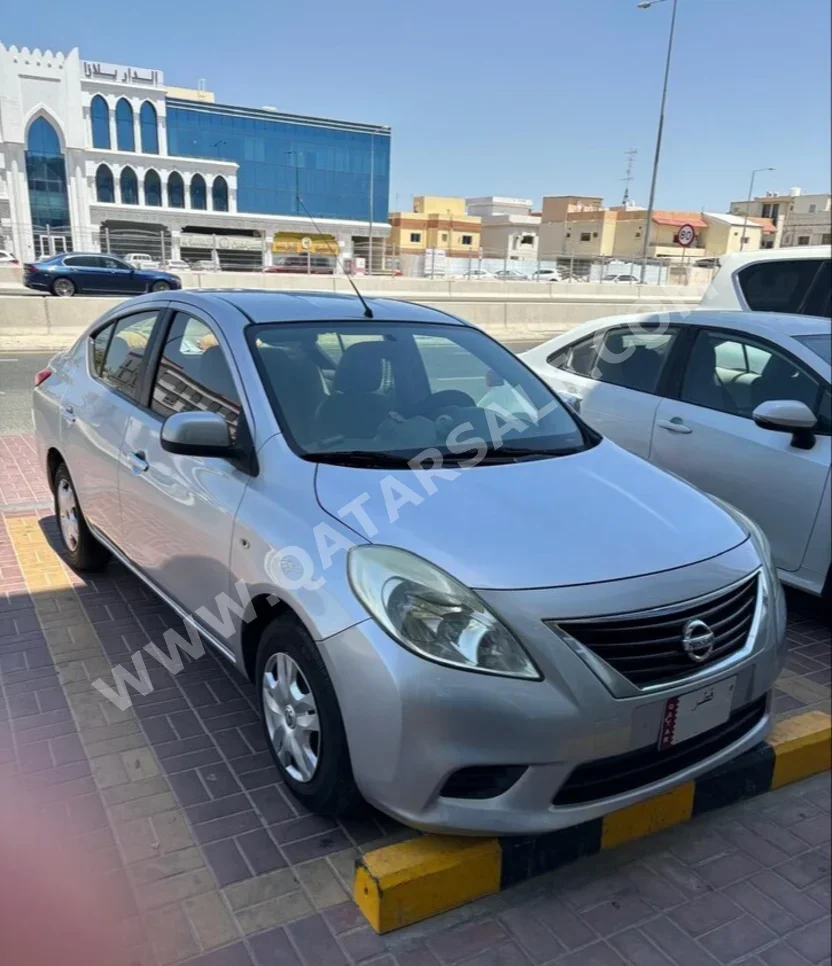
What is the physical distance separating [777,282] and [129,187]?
38.5 metres

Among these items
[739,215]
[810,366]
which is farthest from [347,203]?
[739,215]

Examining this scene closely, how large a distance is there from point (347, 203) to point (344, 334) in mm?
45695

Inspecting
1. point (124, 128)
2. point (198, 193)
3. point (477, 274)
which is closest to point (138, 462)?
point (124, 128)

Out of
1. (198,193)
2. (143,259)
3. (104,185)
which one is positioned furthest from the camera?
(198,193)

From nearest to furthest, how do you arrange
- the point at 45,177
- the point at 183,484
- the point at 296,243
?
the point at 183,484, the point at 45,177, the point at 296,243

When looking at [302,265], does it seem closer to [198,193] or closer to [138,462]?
[198,193]

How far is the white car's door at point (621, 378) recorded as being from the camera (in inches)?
202

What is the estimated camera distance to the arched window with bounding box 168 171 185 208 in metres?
44.5

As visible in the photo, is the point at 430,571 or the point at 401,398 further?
the point at 401,398

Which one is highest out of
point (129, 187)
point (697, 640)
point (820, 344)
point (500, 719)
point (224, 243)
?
point (129, 187)

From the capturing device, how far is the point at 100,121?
20.8 m

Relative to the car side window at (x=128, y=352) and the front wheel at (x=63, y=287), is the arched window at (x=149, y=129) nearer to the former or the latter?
the front wheel at (x=63, y=287)

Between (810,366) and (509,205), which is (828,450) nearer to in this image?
(810,366)

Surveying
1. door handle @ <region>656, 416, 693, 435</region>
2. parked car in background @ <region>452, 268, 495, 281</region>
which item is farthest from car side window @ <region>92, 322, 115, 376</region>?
parked car in background @ <region>452, 268, 495, 281</region>
